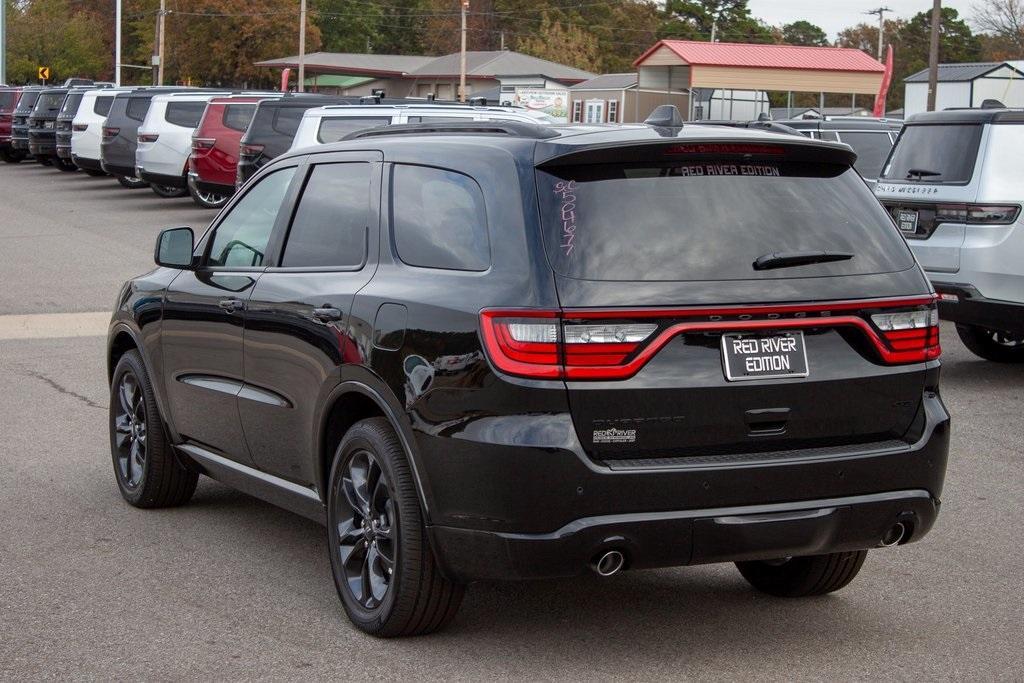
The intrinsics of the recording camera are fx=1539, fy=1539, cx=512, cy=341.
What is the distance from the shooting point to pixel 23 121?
41594 mm

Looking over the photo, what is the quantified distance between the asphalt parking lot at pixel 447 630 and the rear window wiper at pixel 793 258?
1.33 m

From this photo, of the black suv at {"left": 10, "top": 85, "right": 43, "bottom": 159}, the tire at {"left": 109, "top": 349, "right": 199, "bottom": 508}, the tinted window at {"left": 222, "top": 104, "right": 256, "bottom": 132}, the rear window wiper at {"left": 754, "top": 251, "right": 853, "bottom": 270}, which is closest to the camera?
the rear window wiper at {"left": 754, "top": 251, "right": 853, "bottom": 270}

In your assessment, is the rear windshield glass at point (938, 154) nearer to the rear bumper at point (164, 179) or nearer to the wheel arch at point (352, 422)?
the wheel arch at point (352, 422)

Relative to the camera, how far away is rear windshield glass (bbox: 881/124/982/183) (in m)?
11.4

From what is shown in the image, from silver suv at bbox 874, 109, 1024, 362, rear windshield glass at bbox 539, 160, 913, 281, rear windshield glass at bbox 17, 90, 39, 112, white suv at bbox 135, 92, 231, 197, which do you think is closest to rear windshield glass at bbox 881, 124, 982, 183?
silver suv at bbox 874, 109, 1024, 362

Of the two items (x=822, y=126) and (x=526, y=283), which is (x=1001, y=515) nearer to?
(x=526, y=283)

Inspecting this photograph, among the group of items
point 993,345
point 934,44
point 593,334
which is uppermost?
point 934,44

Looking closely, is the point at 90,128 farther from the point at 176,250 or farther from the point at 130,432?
the point at 176,250

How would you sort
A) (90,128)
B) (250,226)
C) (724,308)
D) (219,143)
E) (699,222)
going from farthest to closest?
(90,128)
(219,143)
(250,226)
(699,222)
(724,308)

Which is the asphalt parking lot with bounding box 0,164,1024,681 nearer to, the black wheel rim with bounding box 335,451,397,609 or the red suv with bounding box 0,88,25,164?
the black wheel rim with bounding box 335,451,397,609

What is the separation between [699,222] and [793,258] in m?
0.33

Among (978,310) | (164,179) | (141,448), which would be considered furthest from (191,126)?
(141,448)

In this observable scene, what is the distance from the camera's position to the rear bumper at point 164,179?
92.6ft

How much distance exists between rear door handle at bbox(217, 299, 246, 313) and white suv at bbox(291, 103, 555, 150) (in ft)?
34.6
